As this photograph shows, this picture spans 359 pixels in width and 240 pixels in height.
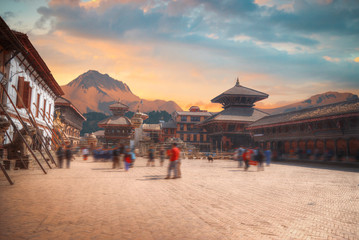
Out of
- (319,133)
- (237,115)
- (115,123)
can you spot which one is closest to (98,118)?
(115,123)

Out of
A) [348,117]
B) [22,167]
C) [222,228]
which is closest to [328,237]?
[222,228]

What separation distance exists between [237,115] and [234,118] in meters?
2.20

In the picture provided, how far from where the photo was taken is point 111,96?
185000mm

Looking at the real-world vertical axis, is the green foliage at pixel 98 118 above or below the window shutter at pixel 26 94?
above

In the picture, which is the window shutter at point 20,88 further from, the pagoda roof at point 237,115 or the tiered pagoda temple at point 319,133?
the pagoda roof at point 237,115

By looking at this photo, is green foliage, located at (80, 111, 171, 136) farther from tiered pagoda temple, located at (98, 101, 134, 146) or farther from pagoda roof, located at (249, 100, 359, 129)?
pagoda roof, located at (249, 100, 359, 129)

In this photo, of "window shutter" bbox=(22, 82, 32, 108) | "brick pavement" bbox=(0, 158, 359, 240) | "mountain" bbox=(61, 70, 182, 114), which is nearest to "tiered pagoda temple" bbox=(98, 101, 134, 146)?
"window shutter" bbox=(22, 82, 32, 108)

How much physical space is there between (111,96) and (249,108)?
15009cm

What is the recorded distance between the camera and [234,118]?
151 ft

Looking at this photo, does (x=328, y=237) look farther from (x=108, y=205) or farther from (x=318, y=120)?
(x=318, y=120)

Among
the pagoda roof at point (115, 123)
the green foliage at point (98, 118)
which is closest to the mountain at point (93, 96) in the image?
the green foliage at point (98, 118)

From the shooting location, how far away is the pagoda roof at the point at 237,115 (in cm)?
4544

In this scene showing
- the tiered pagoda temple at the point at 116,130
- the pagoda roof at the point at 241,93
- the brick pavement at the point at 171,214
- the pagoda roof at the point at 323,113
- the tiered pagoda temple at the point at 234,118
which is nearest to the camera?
the brick pavement at the point at 171,214

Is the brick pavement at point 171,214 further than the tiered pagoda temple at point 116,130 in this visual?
No
